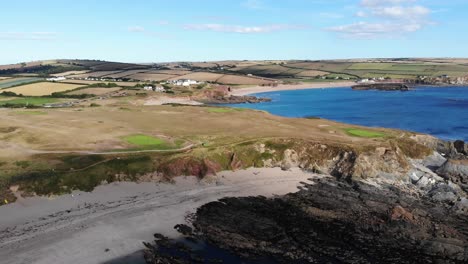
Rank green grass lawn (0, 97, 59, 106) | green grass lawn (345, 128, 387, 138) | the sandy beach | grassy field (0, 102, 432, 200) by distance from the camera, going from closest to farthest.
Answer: the sandy beach
grassy field (0, 102, 432, 200)
green grass lawn (345, 128, 387, 138)
green grass lawn (0, 97, 59, 106)

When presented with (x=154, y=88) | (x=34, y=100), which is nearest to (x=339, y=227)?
(x=34, y=100)

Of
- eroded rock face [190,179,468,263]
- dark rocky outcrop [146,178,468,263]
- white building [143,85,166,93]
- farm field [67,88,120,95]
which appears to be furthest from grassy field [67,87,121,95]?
eroded rock face [190,179,468,263]

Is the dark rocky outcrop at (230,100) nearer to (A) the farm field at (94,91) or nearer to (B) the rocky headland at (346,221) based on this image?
(A) the farm field at (94,91)

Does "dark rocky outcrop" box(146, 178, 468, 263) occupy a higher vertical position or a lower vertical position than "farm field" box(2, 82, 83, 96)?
lower

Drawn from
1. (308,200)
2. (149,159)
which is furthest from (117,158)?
(308,200)

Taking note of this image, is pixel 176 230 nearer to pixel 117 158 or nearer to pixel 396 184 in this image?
pixel 117 158

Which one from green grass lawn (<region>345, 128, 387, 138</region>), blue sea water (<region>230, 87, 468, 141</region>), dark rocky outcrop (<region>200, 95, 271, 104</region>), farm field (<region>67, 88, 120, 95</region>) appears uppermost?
farm field (<region>67, 88, 120, 95</region>)

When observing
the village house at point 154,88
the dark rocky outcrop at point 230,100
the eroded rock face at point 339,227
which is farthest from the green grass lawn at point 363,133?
the village house at point 154,88

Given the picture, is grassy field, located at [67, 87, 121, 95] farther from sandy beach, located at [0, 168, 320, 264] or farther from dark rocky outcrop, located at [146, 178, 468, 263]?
dark rocky outcrop, located at [146, 178, 468, 263]
